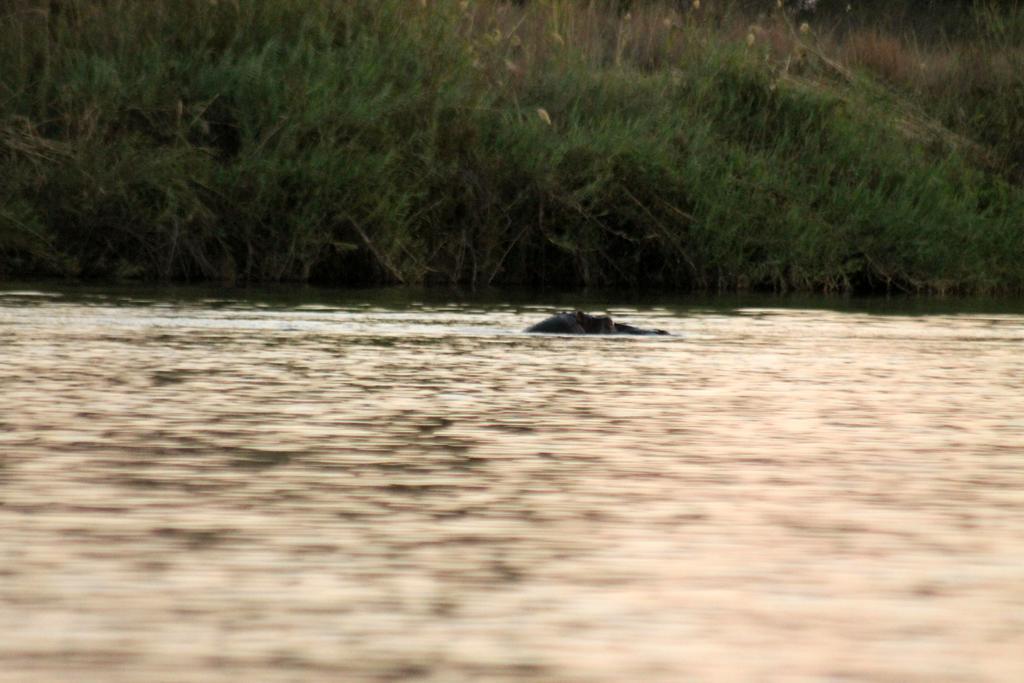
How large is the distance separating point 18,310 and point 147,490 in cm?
913

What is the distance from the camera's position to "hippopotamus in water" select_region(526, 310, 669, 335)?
14695 mm

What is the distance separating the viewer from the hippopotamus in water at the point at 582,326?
1470 cm

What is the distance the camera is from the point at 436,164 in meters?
22.0

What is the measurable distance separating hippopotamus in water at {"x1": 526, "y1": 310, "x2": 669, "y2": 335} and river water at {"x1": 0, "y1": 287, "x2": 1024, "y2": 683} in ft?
6.21

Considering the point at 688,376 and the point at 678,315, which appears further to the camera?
the point at 678,315

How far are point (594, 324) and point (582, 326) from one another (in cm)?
14

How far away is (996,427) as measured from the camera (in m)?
9.23

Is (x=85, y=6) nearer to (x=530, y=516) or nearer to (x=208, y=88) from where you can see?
(x=208, y=88)

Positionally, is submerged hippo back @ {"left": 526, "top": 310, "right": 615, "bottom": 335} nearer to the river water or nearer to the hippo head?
the hippo head

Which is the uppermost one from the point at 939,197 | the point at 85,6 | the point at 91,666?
the point at 85,6

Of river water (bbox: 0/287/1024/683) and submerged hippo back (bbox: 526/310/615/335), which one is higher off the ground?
submerged hippo back (bbox: 526/310/615/335)

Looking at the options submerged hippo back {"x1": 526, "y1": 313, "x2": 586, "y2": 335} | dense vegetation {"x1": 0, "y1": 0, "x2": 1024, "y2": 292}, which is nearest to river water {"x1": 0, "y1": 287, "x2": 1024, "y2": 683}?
submerged hippo back {"x1": 526, "y1": 313, "x2": 586, "y2": 335}

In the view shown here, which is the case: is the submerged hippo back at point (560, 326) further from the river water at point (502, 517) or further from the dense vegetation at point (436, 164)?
Result: the dense vegetation at point (436, 164)

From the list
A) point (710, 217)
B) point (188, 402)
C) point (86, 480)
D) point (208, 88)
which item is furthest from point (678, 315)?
point (86, 480)
